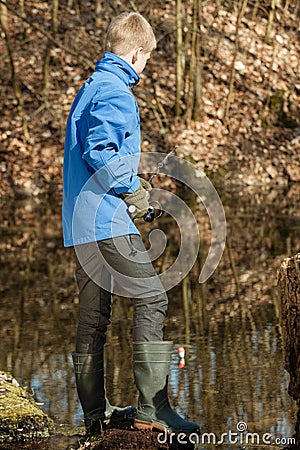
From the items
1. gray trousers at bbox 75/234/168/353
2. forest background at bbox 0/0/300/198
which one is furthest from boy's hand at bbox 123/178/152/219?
forest background at bbox 0/0/300/198

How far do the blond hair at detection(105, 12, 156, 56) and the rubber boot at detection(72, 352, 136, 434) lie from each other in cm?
152

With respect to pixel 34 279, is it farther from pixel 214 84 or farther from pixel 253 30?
pixel 253 30

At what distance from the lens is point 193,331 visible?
720 cm

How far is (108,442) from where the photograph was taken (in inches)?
173

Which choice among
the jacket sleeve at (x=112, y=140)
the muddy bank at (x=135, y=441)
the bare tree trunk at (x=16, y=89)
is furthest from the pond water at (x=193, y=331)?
the bare tree trunk at (x=16, y=89)

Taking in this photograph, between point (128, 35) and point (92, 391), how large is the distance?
5.73 ft

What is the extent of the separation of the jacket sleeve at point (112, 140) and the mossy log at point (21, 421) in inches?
54.4

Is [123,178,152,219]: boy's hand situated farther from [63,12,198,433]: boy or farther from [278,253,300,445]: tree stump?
[278,253,300,445]: tree stump

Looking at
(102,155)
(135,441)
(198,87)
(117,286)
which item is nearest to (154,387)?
(135,441)

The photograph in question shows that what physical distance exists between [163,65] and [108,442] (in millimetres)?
15126

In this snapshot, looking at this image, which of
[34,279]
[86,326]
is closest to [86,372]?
[86,326]

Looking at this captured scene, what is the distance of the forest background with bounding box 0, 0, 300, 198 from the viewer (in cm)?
1666

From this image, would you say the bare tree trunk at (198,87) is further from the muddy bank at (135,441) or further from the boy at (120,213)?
the muddy bank at (135,441)

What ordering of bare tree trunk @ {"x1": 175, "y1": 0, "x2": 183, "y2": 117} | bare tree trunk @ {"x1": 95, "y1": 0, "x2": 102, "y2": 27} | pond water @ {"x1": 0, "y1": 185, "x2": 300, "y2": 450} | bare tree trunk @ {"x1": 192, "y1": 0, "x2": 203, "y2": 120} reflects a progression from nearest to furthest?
pond water @ {"x1": 0, "y1": 185, "x2": 300, "y2": 450} → bare tree trunk @ {"x1": 175, "y1": 0, "x2": 183, "y2": 117} → bare tree trunk @ {"x1": 192, "y1": 0, "x2": 203, "y2": 120} → bare tree trunk @ {"x1": 95, "y1": 0, "x2": 102, "y2": 27}
